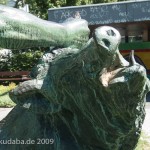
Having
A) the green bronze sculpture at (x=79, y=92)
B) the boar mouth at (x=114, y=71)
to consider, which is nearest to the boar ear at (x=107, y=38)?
the green bronze sculpture at (x=79, y=92)

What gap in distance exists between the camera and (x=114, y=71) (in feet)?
6.25

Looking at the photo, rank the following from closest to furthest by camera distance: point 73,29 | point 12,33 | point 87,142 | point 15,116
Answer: point 12,33 → point 73,29 → point 87,142 → point 15,116

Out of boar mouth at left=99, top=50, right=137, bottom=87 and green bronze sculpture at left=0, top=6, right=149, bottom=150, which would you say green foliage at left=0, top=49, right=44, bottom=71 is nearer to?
green bronze sculpture at left=0, top=6, right=149, bottom=150

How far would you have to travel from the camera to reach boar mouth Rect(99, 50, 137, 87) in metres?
1.82

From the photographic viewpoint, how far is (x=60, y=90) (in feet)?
6.83

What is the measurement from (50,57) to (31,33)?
1.68ft

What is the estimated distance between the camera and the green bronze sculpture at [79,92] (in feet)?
5.79

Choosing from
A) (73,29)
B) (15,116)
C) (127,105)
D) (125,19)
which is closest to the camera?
(127,105)

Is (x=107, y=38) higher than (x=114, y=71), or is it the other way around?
(x=107, y=38)

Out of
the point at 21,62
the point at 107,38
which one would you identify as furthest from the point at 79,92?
the point at 21,62

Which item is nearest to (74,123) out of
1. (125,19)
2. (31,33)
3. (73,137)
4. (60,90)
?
(73,137)

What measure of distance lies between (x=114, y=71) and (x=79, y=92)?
22 cm

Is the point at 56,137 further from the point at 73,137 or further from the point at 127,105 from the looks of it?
the point at 127,105

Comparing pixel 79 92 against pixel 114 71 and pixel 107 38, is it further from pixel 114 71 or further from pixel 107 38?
pixel 107 38
